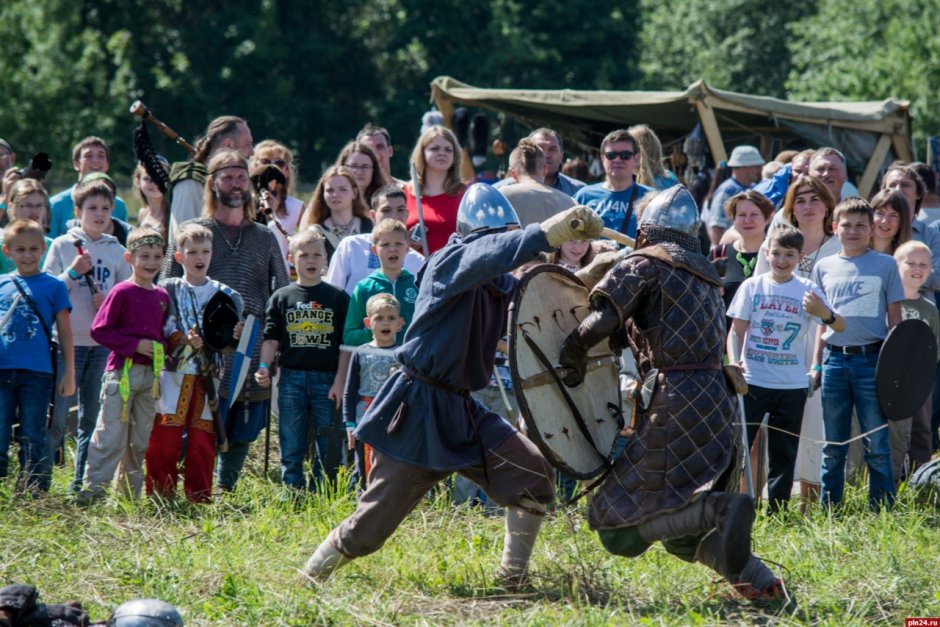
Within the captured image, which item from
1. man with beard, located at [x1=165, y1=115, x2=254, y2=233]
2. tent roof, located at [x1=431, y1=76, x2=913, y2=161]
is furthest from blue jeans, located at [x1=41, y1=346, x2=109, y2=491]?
tent roof, located at [x1=431, y1=76, x2=913, y2=161]

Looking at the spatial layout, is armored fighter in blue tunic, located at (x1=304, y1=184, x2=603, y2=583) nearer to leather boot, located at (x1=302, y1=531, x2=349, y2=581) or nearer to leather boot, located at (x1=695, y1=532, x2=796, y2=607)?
leather boot, located at (x1=302, y1=531, x2=349, y2=581)

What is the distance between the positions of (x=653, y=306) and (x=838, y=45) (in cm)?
2942

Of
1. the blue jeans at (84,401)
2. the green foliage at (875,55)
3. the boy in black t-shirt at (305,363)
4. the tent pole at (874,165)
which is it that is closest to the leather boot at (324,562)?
the boy in black t-shirt at (305,363)

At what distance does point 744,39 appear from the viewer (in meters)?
39.1

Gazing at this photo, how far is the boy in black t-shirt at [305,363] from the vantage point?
658 cm

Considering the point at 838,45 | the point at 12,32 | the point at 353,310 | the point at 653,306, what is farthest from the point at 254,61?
the point at 653,306

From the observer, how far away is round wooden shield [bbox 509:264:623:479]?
4609 mm

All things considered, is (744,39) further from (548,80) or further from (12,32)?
(12,32)

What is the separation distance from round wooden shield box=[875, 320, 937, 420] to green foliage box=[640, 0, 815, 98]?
105 ft

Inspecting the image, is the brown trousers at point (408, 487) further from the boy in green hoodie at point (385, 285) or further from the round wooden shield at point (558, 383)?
the boy in green hoodie at point (385, 285)

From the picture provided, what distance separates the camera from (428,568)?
508 centimetres

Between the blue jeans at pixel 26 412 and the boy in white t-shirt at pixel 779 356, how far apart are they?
3.36 meters

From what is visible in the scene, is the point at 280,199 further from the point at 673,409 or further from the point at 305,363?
the point at 673,409

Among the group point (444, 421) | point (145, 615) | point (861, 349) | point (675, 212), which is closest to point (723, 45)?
point (861, 349)
